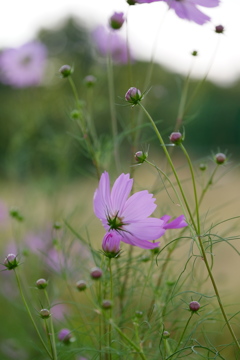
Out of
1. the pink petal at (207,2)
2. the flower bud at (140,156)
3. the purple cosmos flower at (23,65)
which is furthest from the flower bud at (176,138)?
the purple cosmos flower at (23,65)

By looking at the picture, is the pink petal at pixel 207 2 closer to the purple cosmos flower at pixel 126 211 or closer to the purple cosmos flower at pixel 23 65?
the purple cosmos flower at pixel 126 211

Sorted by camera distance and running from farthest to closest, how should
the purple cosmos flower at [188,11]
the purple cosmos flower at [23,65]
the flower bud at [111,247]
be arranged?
the purple cosmos flower at [23,65], the purple cosmos flower at [188,11], the flower bud at [111,247]

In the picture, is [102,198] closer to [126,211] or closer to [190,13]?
[126,211]

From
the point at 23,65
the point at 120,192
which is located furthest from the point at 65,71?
the point at 23,65

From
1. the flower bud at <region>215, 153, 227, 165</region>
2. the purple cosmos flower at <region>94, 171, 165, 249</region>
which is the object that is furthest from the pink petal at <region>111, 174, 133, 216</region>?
the flower bud at <region>215, 153, 227, 165</region>

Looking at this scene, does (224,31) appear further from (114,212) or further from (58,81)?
(58,81)

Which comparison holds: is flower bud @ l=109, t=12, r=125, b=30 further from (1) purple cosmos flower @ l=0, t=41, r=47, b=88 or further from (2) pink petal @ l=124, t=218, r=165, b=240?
(1) purple cosmos flower @ l=0, t=41, r=47, b=88
